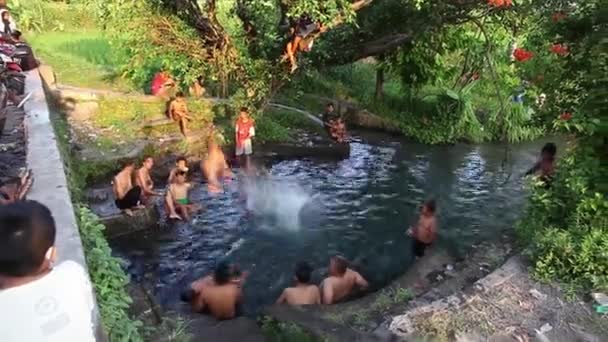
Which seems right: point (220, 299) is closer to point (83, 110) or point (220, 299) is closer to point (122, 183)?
point (122, 183)

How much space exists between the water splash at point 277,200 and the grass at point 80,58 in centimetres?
567

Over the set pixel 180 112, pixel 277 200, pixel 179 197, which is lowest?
pixel 277 200

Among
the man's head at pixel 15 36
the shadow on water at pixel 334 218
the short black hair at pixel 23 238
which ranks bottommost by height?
the shadow on water at pixel 334 218

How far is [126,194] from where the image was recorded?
9.85m

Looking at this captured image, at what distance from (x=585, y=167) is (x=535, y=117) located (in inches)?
42.6

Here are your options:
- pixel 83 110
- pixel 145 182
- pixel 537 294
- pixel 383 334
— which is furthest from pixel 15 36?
pixel 537 294

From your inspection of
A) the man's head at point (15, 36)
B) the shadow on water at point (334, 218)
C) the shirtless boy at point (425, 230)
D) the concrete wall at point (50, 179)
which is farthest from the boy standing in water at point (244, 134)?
the man's head at point (15, 36)

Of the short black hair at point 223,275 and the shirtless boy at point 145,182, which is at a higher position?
the shirtless boy at point 145,182

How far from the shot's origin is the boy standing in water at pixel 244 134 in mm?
12656

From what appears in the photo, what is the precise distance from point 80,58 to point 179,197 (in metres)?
11.9

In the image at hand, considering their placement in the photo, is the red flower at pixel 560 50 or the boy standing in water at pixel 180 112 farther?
the boy standing in water at pixel 180 112

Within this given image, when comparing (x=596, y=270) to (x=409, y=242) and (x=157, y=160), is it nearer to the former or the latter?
(x=409, y=242)

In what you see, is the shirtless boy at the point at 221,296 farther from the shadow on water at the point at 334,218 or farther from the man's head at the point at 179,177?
the man's head at the point at 179,177

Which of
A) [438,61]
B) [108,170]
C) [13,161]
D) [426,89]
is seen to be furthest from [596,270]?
[426,89]
